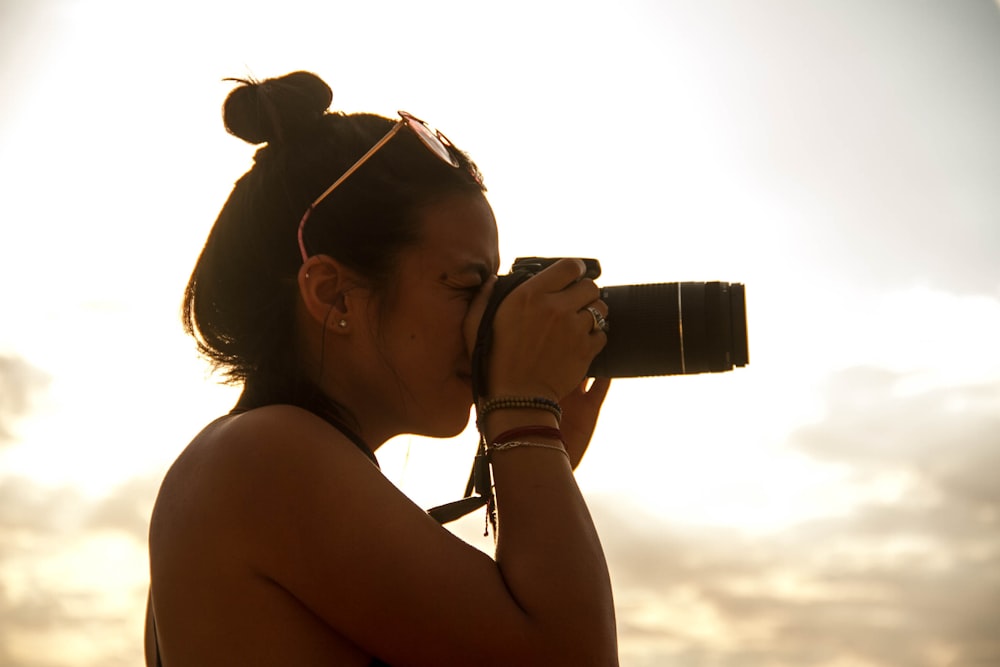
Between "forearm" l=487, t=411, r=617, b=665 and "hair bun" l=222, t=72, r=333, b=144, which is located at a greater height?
"hair bun" l=222, t=72, r=333, b=144

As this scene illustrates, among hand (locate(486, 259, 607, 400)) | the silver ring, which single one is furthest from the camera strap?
the silver ring

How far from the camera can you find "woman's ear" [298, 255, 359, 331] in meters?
2.23

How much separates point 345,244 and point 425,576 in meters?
0.73

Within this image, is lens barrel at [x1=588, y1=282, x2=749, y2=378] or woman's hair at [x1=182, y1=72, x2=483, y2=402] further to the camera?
lens barrel at [x1=588, y1=282, x2=749, y2=378]

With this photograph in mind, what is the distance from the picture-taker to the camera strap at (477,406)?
7.09ft

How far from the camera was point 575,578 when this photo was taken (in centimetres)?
188

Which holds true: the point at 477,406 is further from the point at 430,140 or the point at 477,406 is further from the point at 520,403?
the point at 430,140

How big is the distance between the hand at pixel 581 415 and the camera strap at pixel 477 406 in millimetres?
411

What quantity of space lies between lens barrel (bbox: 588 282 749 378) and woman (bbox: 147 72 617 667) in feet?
0.28

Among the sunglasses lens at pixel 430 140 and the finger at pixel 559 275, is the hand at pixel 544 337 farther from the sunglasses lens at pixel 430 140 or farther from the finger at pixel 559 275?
the sunglasses lens at pixel 430 140

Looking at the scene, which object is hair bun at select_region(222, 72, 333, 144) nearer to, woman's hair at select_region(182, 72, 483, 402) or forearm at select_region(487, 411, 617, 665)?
woman's hair at select_region(182, 72, 483, 402)

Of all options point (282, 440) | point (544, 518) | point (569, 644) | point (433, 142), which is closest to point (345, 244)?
point (433, 142)

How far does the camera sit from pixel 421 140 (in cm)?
239

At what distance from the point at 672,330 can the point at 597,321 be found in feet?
0.64
